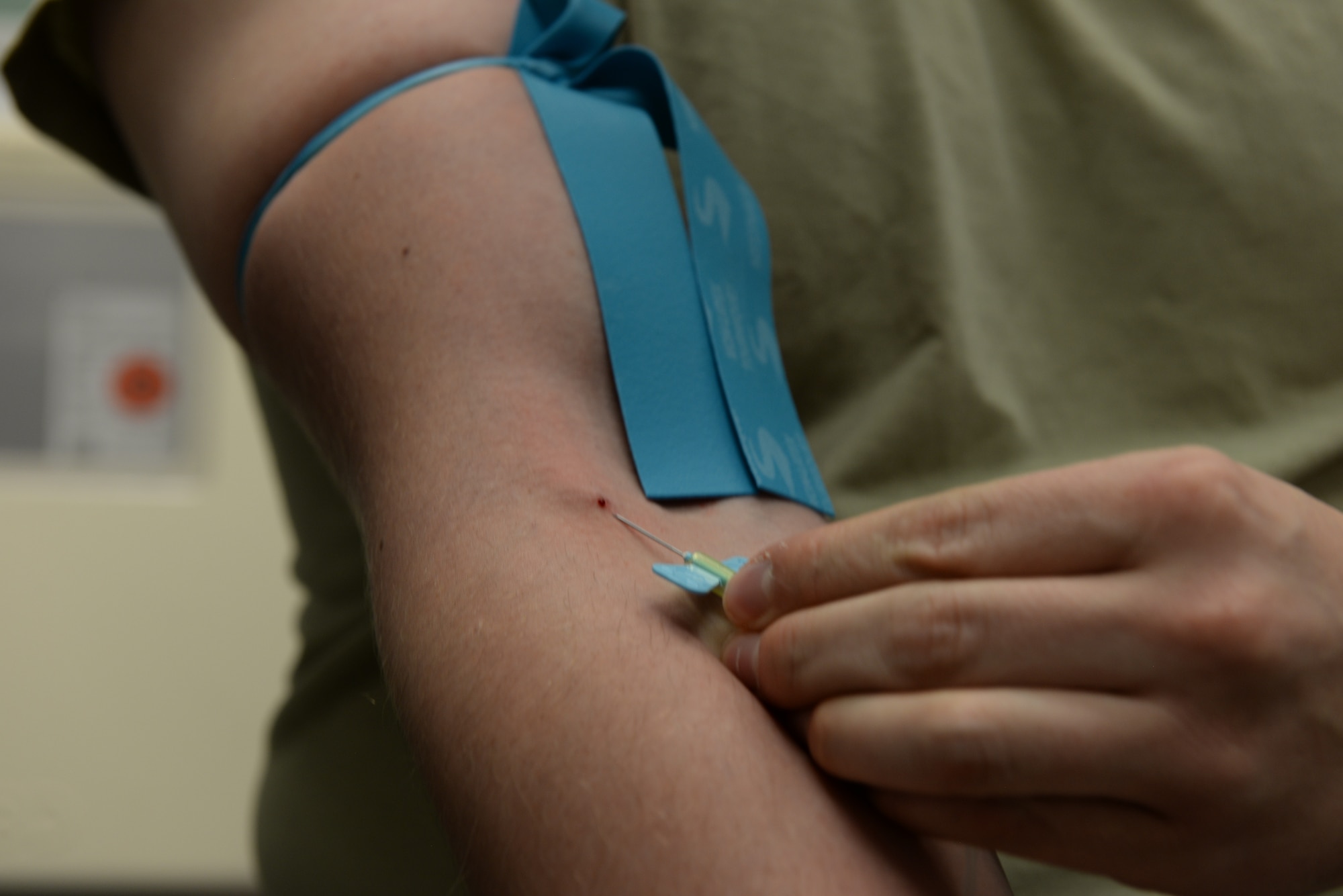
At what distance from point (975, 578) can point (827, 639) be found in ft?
0.20

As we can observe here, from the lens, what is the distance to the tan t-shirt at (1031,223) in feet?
2.30

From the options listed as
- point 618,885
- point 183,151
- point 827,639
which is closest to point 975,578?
point 827,639

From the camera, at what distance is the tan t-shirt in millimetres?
701

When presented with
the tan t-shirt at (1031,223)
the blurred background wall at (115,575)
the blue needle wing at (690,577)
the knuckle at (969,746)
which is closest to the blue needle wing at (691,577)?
the blue needle wing at (690,577)

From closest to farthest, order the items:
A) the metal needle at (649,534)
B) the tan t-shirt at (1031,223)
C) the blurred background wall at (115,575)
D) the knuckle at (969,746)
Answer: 1. the knuckle at (969,746)
2. the metal needle at (649,534)
3. the tan t-shirt at (1031,223)
4. the blurred background wall at (115,575)

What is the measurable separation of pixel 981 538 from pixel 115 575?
159 cm

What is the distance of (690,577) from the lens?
0.44m

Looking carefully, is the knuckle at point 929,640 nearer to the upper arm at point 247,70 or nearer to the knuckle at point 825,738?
the knuckle at point 825,738

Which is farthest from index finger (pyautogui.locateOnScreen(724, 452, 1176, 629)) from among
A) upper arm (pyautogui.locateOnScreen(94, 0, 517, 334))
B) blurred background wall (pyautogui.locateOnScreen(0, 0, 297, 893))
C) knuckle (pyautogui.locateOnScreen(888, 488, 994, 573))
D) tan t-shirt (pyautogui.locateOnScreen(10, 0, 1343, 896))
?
blurred background wall (pyautogui.locateOnScreen(0, 0, 297, 893))

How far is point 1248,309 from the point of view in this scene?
0.72m

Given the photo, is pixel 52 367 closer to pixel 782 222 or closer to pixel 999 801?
pixel 782 222

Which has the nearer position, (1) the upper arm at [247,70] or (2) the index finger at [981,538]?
(2) the index finger at [981,538]

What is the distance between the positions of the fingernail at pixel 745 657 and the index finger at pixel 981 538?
16 millimetres

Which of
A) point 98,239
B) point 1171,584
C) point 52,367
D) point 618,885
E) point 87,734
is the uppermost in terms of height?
point 1171,584
